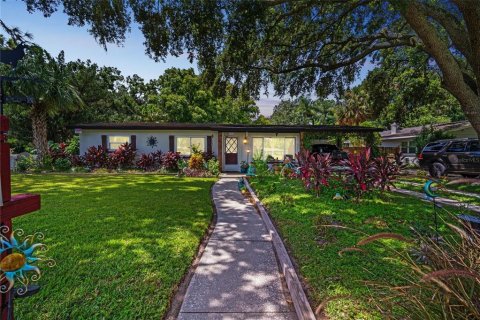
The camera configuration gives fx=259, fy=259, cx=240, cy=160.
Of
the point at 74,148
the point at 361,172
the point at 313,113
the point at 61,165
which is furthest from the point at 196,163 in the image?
the point at 313,113

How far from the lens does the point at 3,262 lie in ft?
4.94

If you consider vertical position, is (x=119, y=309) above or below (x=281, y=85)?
below

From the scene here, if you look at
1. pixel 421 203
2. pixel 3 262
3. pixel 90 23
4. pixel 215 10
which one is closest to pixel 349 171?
pixel 421 203

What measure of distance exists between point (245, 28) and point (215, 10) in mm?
1071

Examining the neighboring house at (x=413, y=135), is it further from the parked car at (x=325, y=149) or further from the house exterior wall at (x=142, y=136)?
the house exterior wall at (x=142, y=136)

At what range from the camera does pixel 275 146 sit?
58.9ft

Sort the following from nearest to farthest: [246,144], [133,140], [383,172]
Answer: [383,172] < [133,140] < [246,144]

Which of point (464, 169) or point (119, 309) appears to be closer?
point (119, 309)

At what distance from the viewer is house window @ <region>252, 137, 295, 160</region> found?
17672 millimetres

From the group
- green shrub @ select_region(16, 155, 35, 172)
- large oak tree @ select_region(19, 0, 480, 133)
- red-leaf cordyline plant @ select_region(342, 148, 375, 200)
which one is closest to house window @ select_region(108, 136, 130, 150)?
green shrub @ select_region(16, 155, 35, 172)

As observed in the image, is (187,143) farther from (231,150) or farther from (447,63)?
(447,63)

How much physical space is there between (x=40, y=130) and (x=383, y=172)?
60.0ft

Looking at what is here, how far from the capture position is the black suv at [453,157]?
37.6 feet

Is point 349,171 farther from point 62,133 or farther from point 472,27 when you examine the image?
point 62,133
